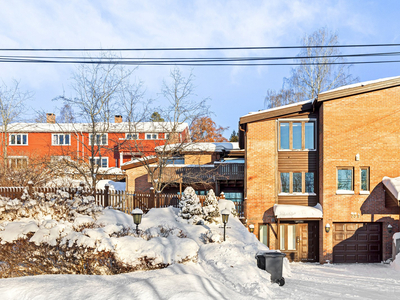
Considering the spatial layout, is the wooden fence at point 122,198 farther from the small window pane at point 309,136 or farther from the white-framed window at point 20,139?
the white-framed window at point 20,139

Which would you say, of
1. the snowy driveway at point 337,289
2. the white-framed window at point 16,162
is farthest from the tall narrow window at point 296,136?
the white-framed window at point 16,162

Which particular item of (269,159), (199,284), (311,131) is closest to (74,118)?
(269,159)

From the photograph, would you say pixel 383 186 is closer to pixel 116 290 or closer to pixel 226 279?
pixel 226 279

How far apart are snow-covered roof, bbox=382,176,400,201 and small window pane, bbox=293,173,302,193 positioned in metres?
4.39

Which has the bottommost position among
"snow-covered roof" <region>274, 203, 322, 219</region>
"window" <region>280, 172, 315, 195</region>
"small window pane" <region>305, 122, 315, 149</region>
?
"snow-covered roof" <region>274, 203, 322, 219</region>

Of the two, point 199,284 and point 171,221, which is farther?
point 171,221

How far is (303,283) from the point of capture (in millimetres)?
9789

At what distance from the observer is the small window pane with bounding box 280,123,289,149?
18359 millimetres

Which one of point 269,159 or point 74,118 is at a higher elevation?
point 74,118

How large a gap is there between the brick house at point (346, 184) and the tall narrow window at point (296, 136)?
653 millimetres

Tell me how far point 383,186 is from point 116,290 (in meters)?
15.9

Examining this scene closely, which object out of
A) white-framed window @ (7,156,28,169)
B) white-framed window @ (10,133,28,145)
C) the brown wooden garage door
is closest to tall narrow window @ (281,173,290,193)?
the brown wooden garage door

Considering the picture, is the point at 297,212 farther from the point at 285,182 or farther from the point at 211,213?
the point at 211,213

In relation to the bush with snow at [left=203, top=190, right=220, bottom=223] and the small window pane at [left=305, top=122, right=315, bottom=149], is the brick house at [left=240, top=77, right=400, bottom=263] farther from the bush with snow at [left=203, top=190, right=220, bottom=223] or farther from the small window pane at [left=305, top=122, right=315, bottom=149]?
the bush with snow at [left=203, top=190, right=220, bottom=223]
